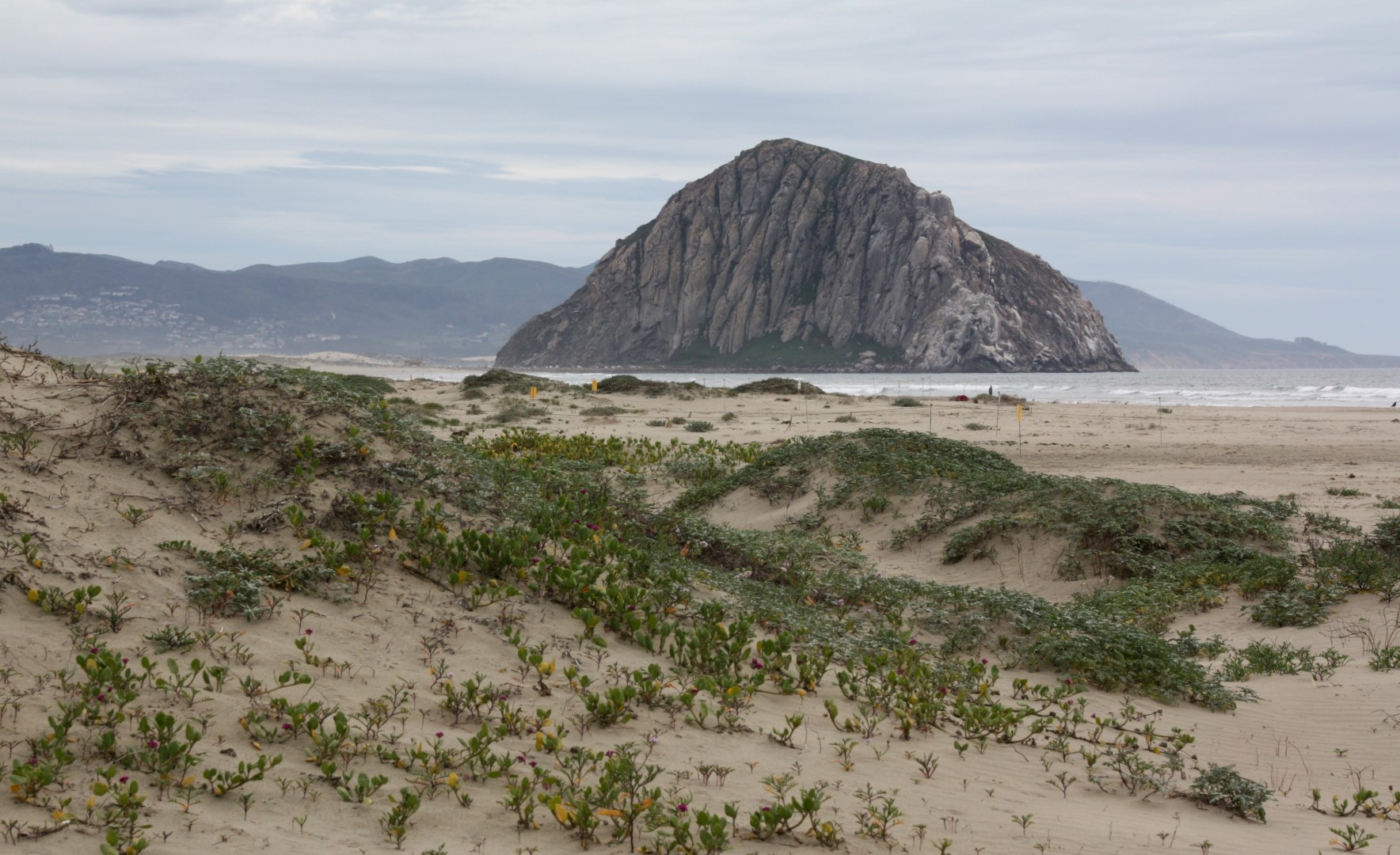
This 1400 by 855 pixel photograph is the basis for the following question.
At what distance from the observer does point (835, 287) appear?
185250 mm

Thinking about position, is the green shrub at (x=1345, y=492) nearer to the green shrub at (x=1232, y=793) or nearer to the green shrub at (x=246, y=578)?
the green shrub at (x=1232, y=793)

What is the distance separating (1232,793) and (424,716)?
4338 millimetres

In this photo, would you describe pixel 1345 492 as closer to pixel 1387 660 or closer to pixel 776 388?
pixel 1387 660

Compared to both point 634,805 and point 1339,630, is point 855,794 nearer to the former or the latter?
point 634,805

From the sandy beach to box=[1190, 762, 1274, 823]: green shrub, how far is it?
7 centimetres

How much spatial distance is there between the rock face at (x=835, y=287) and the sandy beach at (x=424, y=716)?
159 metres

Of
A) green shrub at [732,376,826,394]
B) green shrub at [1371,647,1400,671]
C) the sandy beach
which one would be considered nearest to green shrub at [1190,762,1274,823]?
the sandy beach

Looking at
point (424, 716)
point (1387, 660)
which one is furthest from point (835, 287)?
point (424, 716)

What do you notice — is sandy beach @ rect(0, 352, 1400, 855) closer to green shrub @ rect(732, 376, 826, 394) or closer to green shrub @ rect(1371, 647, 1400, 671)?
green shrub @ rect(1371, 647, 1400, 671)

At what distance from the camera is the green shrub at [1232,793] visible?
5.02m

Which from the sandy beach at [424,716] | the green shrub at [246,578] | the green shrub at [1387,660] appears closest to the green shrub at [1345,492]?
the sandy beach at [424,716]

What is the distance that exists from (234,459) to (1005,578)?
26.6ft

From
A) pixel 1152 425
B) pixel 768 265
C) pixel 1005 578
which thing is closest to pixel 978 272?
pixel 768 265

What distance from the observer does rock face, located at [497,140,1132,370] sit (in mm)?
167250
